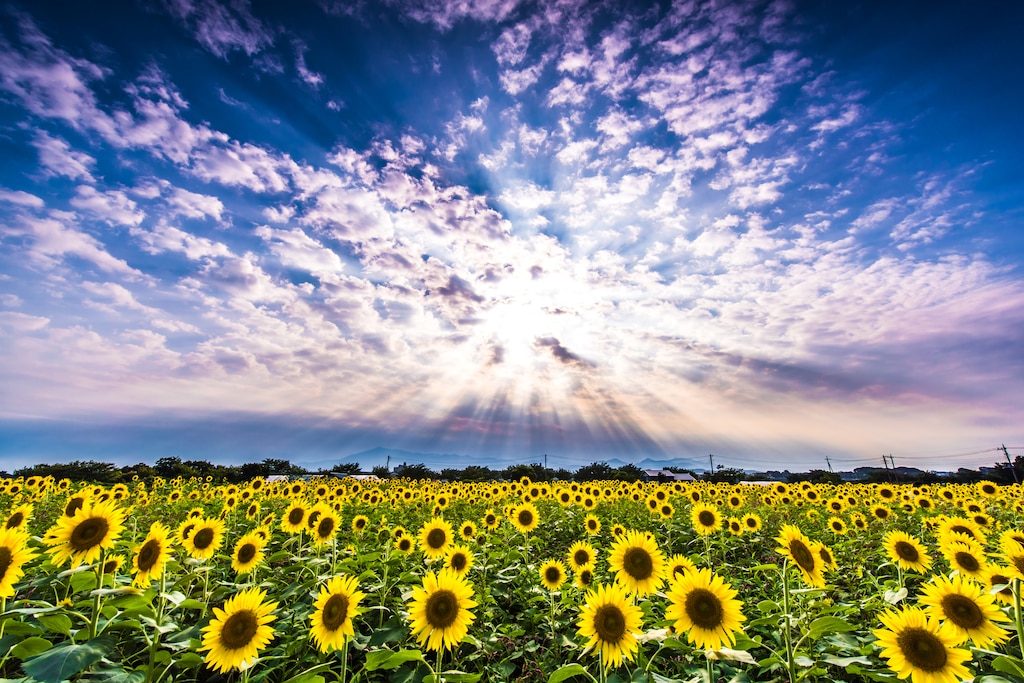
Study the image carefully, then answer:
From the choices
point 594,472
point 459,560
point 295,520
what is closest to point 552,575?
point 459,560

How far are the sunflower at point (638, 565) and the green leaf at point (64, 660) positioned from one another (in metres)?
3.78

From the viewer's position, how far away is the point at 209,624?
12.3 ft

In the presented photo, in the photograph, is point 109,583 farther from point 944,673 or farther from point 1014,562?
point 1014,562

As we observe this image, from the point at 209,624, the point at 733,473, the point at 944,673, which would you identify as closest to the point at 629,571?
the point at 944,673

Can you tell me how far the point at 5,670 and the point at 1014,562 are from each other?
929 cm

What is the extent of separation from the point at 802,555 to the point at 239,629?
5030mm

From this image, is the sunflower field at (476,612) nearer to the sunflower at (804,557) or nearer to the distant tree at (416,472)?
the sunflower at (804,557)

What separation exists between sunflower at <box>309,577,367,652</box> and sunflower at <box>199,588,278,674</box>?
1.22ft

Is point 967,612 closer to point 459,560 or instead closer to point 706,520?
point 706,520

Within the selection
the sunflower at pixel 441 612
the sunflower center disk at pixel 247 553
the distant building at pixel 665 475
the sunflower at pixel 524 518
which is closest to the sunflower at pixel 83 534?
the sunflower center disk at pixel 247 553

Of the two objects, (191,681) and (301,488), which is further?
(301,488)

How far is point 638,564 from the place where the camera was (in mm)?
4277

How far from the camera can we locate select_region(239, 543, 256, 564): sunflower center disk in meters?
5.37

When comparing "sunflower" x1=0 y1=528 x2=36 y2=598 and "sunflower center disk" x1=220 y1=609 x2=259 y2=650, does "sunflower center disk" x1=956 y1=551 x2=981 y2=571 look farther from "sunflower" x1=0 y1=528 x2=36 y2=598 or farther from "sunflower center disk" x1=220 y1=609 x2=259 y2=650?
"sunflower" x1=0 y1=528 x2=36 y2=598
